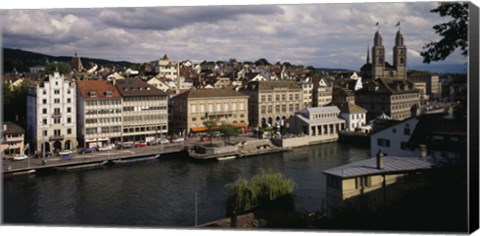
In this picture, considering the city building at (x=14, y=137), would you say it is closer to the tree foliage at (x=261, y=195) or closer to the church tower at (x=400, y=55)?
the tree foliage at (x=261, y=195)

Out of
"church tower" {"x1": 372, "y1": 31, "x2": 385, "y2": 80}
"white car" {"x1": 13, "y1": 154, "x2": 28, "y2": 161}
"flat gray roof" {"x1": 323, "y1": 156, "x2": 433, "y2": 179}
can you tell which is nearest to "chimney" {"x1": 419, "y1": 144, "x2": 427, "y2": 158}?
"flat gray roof" {"x1": 323, "y1": 156, "x2": 433, "y2": 179}

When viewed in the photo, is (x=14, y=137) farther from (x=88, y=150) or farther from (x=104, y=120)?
(x=104, y=120)

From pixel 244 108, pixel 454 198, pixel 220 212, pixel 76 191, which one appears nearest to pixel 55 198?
pixel 76 191

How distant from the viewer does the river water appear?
391 inches

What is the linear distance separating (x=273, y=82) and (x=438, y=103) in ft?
38.6

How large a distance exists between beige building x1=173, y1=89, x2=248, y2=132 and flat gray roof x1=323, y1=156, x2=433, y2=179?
10.7 m

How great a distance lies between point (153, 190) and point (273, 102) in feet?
25.7

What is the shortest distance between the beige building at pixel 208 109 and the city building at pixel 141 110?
0.61 meters

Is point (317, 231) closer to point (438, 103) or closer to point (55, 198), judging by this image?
point (438, 103)

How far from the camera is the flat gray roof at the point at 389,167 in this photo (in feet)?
26.6

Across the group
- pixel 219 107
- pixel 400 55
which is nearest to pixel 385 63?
pixel 400 55

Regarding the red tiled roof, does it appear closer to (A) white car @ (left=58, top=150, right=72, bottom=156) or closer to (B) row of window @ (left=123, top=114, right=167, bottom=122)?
(B) row of window @ (left=123, top=114, right=167, bottom=122)

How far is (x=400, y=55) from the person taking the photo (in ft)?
32.6

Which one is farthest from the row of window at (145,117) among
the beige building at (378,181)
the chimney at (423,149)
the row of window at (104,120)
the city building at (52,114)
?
the chimney at (423,149)
